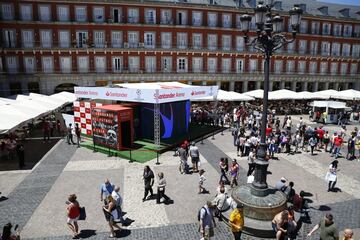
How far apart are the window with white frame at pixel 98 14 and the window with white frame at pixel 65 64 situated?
581 cm

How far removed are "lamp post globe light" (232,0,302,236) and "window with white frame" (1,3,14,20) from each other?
3244 cm

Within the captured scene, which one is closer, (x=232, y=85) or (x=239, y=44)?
(x=239, y=44)

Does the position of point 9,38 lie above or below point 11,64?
above

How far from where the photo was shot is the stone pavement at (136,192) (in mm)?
8875

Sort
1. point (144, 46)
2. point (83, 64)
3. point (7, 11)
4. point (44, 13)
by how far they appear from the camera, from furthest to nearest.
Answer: point (144, 46), point (83, 64), point (44, 13), point (7, 11)

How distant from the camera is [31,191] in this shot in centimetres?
1140

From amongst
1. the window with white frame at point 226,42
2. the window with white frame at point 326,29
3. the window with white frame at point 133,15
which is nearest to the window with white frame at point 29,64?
the window with white frame at point 133,15

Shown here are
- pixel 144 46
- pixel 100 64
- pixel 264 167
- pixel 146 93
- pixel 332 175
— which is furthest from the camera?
pixel 144 46

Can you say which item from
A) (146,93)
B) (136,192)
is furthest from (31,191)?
(146,93)

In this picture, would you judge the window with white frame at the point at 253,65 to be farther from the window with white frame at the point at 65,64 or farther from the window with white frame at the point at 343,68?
the window with white frame at the point at 65,64

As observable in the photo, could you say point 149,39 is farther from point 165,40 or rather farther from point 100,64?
point 100,64

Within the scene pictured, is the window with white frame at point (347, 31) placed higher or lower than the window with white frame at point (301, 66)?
higher

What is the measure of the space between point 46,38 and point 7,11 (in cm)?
488

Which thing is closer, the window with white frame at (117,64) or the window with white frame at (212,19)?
the window with white frame at (117,64)
